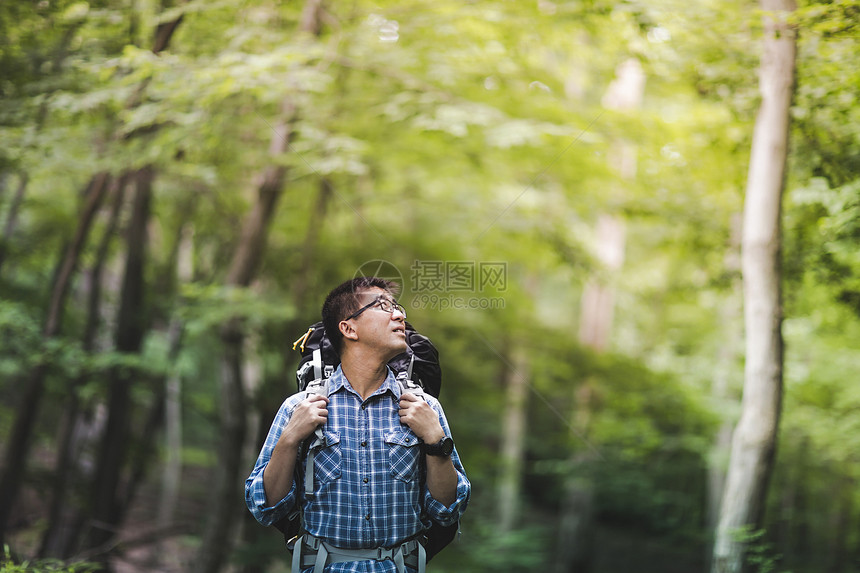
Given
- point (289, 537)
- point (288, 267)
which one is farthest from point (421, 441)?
point (288, 267)

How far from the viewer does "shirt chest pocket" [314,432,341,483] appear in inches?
83.4

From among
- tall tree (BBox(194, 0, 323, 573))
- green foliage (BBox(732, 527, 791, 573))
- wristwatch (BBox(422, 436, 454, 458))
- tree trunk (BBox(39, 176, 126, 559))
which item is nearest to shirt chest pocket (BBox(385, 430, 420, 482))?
wristwatch (BBox(422, 436, 454, 458))

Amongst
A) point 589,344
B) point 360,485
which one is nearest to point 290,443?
point 360,485

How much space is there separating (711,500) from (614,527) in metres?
5.58

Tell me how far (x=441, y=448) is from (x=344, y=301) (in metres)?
0.63

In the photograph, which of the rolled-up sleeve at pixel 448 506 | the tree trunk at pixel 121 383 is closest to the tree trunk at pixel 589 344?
the tree trunk at pixel 121 383

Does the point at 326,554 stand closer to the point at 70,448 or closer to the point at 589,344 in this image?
the point at 70,448

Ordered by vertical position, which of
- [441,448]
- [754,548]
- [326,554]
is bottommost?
[754,548]

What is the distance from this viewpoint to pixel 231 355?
6.67 meters

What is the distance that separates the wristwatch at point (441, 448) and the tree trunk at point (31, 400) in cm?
581

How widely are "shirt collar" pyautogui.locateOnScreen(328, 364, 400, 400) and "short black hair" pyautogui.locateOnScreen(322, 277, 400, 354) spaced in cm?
10

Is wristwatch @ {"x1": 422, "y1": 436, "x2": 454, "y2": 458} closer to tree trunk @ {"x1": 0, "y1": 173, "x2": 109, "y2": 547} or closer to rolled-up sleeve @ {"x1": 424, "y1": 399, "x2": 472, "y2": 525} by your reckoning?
rolled-up sleeve @ {"x1": 424, "y1": 399, "x2": 472, "y2": 525}

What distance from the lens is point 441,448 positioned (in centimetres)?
206

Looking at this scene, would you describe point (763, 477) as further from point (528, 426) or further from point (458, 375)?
point (528, 426)
